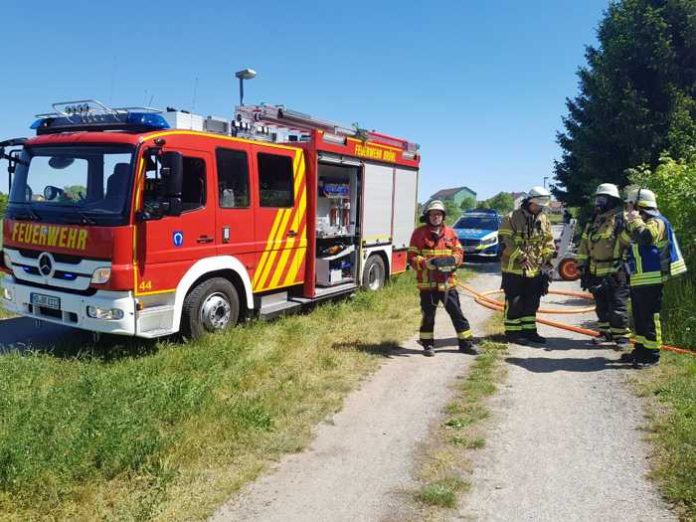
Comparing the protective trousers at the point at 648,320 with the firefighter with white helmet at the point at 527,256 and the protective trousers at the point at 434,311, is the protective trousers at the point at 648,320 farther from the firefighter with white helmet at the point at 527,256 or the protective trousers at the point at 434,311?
the protective trousers at the point at 434,311

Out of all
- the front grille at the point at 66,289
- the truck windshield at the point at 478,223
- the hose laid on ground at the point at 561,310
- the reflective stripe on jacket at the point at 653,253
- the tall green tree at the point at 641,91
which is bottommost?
the hose laid on ground at the point at 561,310

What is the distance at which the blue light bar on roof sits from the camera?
5887mm

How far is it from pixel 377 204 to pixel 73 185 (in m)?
5.46

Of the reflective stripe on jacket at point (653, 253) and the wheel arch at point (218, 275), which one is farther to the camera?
the wheel arch at point (218, 275)

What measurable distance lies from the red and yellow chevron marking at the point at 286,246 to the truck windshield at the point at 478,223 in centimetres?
1102

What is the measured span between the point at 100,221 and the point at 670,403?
216 inches

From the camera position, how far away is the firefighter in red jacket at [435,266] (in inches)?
251

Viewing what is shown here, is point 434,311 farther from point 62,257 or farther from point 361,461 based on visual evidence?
point 62,257

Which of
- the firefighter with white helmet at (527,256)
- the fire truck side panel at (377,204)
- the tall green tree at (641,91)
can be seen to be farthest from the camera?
the tall green tree at (641,91)

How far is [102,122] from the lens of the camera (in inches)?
240

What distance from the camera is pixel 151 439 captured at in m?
3.73

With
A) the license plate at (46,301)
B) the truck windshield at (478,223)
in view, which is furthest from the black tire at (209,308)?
the truck windshield at (478,223)

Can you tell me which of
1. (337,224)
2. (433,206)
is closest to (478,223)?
(337,224)

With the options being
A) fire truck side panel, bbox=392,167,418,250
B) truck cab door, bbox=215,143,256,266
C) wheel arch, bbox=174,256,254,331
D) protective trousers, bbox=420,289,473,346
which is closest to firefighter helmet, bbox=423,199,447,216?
protective trousers, bbox=420,289,473,346
